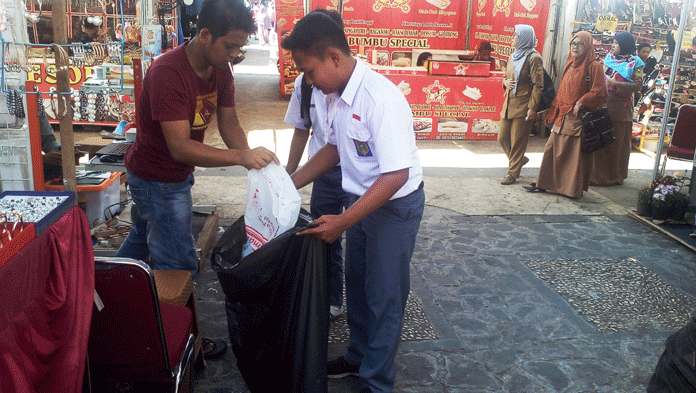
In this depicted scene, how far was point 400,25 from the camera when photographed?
11414 millimetres

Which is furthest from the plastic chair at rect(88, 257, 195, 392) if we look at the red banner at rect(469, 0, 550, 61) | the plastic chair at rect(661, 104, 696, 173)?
the red banner at rect(469, 0, 550, 61)

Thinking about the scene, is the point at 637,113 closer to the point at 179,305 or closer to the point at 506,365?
the point at 506,365

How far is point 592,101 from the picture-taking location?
6547mm

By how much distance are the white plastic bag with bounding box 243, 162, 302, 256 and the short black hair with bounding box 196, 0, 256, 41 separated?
66 cm

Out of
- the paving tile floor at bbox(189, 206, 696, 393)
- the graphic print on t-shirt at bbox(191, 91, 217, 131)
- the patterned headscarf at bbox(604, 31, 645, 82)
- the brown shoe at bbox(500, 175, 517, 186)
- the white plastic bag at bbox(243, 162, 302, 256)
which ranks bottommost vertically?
the paving tile floor at bbox(189, 206, 696, 393)

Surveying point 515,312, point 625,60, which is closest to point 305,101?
point 515,312

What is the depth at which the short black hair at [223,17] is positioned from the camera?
2.71 meters

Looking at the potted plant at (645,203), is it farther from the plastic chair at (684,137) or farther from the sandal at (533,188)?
the sandal at (533,188)

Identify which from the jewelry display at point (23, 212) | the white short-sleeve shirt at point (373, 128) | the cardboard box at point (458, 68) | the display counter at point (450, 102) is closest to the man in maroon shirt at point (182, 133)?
the white short-sleeve shirt at point (373, 128)

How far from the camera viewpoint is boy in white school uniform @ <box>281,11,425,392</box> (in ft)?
8.25

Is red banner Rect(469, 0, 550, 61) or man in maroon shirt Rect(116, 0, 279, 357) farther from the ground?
red banner Rect(469, 0, 550, 61)

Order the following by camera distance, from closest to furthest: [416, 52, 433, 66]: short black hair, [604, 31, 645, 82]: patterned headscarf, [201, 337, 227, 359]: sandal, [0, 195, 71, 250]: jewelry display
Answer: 1. [0, 195, 71, 250]: jewelry display
2. [201, 337, 227, 359]: sandal
3. [604, 31, 645, 82]: patterned headscarf
4. [416, 52, 433, 66]: short black hair

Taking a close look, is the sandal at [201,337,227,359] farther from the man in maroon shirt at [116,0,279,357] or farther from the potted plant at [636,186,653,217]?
the potted plant at [636,186,653,217]

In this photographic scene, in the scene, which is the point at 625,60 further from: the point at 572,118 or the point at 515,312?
the point at 515,312
